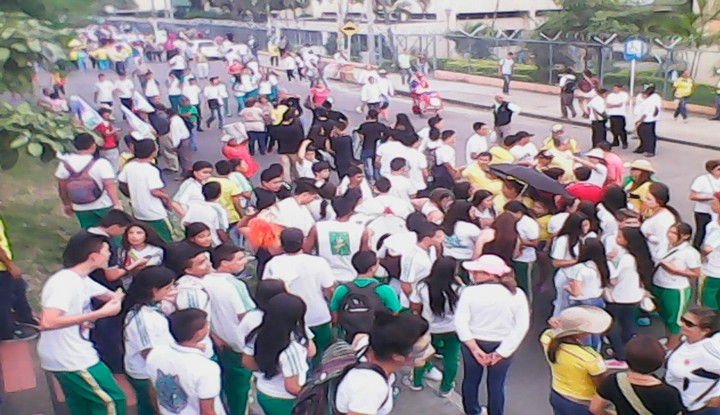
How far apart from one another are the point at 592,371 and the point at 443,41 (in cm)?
3019

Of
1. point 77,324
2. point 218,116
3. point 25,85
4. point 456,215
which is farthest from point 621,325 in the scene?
point 218,116

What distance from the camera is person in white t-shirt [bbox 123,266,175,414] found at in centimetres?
457

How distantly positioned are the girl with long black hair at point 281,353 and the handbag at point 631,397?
1.68 m

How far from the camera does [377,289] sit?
17.5 ft

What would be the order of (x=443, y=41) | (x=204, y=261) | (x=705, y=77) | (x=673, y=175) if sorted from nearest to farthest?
(x=204, y=261) < (x=673, y=175) < (x=705, y=77) < (x=443, y=41)

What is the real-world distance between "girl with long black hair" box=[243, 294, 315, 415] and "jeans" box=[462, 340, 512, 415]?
4.14ft

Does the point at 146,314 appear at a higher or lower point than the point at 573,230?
higher

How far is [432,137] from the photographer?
34.7 feet

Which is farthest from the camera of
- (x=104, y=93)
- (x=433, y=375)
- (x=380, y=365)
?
(x=104, y=93)

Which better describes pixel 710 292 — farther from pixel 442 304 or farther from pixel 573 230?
pixel 442 304

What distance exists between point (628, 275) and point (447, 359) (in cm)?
154

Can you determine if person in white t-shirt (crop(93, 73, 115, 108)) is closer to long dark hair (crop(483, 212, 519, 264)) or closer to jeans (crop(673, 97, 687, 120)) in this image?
jeans (crop(673, 97, 687, 120))

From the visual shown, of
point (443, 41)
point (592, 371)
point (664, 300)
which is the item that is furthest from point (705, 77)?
point (592, 371)

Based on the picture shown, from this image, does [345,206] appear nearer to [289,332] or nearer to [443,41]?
[289,332]
